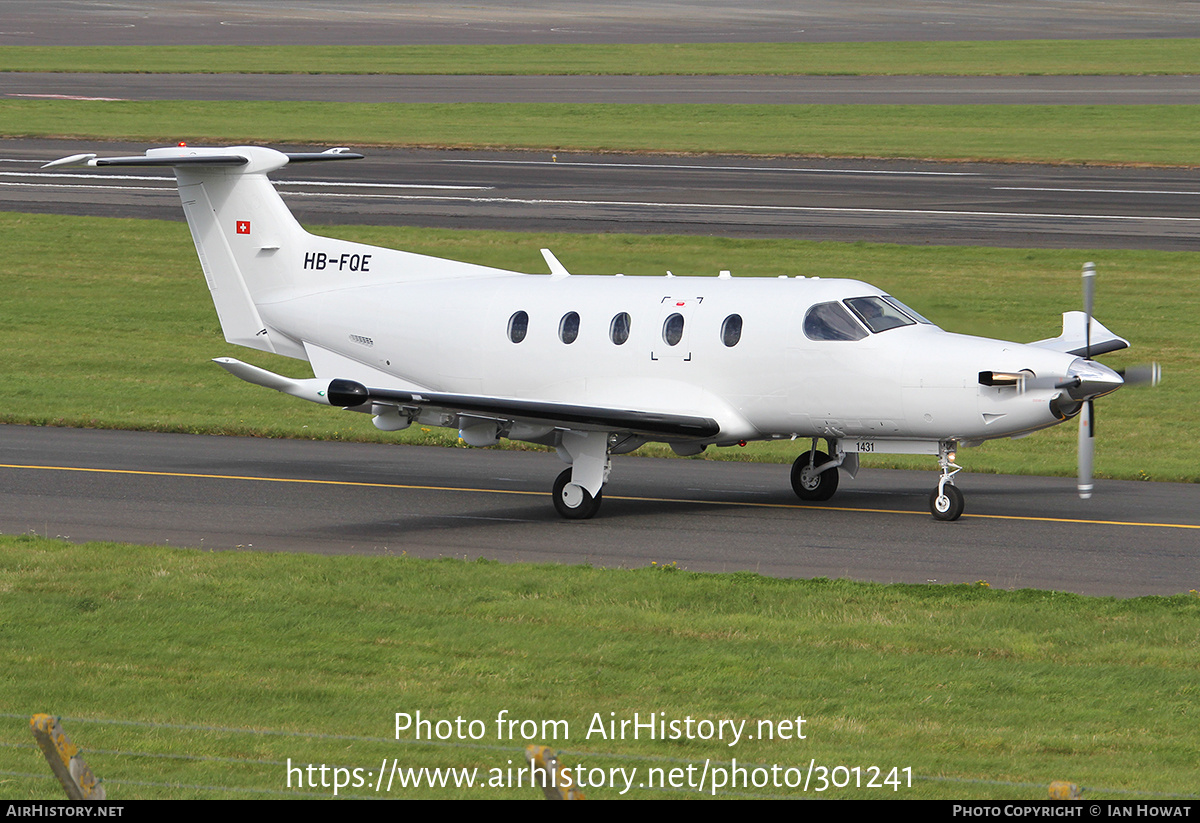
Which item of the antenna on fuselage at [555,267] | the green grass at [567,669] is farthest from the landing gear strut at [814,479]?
the green grass at [567,669]

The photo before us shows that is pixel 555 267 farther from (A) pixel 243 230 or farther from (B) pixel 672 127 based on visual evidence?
(B) pixel 672 127

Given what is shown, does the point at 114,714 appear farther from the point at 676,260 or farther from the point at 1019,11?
the point at 1019,11

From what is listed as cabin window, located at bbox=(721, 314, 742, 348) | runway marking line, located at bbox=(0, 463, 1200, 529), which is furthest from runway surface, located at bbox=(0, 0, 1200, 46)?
cabin window, located at bbox=(721, 314, 742, 348)

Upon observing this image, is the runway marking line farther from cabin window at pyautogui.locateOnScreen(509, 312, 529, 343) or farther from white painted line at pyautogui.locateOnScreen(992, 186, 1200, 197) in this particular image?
white painted line at pyautogui.locateOnScreen(992, 186, 1200, 197)

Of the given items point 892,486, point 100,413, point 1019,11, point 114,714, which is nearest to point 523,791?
point 114,714

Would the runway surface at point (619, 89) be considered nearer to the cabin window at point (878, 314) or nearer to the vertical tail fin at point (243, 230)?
the vertical tail fin at point (243, 230)

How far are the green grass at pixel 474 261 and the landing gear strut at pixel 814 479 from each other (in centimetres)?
243

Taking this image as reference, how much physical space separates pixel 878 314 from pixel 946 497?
94.1 inches

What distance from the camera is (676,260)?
35594mm

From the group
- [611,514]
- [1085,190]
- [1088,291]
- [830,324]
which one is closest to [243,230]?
[611,514]

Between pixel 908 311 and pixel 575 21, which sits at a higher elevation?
pixel 575 21

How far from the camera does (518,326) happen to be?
2067 centimetres

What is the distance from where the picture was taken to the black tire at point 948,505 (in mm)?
18688

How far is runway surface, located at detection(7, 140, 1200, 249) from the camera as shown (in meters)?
39.1
